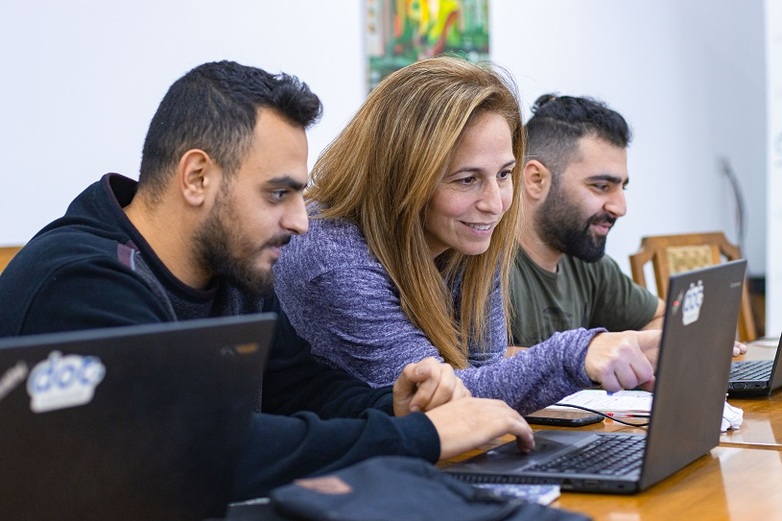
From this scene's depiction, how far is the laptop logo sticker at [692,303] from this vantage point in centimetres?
114

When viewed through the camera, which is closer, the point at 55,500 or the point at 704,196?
the point at 55,500

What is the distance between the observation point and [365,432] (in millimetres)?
1186

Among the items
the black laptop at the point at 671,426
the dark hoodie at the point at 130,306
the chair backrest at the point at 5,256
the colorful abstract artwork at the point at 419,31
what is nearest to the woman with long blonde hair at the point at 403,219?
the dark hoodie at the point at 130,306

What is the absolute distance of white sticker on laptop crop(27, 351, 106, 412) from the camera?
2.64 ft

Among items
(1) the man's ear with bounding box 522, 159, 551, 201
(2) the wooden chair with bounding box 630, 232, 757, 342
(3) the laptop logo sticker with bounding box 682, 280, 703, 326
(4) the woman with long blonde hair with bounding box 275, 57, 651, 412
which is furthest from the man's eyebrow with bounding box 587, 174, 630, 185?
(3) the laptop logo sticker with bounding box 682, 280, 703, 326

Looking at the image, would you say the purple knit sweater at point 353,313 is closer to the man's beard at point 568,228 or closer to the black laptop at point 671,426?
the black laptop at point 671,426

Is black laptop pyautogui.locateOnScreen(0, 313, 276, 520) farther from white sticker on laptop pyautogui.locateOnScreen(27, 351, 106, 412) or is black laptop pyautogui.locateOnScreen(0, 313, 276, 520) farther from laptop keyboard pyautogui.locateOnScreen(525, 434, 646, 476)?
laptop keyboard pyautogui.locateOnScreen(525, 434, 646, 476)

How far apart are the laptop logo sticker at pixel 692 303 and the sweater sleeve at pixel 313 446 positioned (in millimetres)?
320

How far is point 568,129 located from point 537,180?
0.51 ft

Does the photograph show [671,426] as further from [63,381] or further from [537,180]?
[537,180]

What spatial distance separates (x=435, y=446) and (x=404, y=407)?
25 centimetres

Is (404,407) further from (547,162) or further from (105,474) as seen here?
(547,162)

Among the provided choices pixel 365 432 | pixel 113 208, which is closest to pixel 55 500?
pixel 365 432

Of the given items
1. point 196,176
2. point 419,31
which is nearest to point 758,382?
point 196,176
